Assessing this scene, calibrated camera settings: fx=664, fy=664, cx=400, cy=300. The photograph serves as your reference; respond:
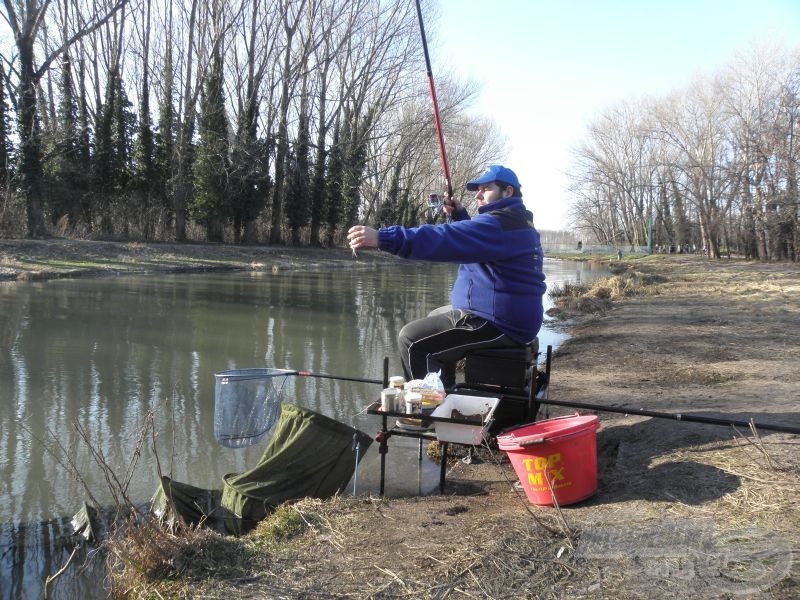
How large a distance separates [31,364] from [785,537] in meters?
7.97

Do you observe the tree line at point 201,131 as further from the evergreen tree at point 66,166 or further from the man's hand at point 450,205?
the man's hand at point 450,205

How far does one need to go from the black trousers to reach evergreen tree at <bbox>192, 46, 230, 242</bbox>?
34.3 metres

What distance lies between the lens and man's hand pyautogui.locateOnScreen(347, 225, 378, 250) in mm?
4109

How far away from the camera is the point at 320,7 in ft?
127

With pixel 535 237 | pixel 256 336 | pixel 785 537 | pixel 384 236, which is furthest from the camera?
pixel 256 336

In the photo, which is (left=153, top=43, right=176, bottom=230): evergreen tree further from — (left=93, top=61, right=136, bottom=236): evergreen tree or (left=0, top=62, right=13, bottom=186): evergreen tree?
(left=0, top=62, right=13, bottom=186): evergreen tree

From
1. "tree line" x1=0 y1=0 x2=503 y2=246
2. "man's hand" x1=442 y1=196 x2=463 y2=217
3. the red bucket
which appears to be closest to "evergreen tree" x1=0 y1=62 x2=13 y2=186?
"tree line" x1=0 y1=0 x2=503 y2=246

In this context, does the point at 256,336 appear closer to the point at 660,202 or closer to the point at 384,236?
the point at 384,236

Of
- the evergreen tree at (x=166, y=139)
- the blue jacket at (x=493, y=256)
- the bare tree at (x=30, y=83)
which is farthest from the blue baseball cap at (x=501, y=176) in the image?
the evergreen tree at (x=166, y=139)

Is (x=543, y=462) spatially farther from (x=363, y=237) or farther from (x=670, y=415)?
(x=363, y=237)

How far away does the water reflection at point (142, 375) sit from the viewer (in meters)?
4.62

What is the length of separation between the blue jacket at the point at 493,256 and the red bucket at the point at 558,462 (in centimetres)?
115

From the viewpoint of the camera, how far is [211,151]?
37312mm

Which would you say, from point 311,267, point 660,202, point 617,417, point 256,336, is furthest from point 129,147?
point 660,202
